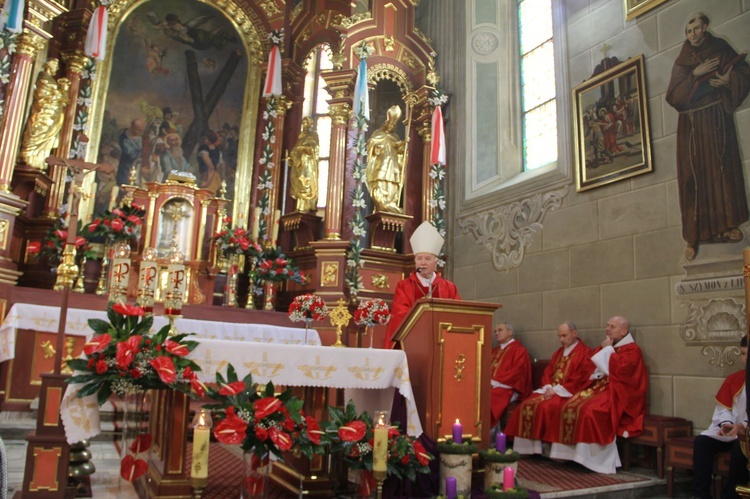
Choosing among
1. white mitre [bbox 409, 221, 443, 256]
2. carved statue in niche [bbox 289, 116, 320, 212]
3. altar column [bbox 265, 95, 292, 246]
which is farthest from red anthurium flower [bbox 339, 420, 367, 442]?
carved statue in niche [bbox 289, 116, 320, 212]

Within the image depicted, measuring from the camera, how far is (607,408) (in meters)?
5.64

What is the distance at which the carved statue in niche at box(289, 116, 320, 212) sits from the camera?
9367 millimetres

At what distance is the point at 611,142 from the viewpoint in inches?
271

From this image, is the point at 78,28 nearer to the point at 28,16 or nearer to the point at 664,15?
the point at 28,16

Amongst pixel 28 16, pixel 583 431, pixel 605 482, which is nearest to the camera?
pixel 605 482

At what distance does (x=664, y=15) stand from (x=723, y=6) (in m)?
0.67

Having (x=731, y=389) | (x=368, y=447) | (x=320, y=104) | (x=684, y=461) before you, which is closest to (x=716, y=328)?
(x=731, y=389)

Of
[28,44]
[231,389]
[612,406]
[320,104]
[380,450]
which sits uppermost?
[320,104]

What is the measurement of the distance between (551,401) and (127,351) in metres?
4.26

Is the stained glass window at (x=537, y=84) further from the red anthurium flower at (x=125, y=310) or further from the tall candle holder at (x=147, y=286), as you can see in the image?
the red anthurium flower at (x=125, y=310)

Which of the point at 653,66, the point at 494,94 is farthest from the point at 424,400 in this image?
the point at 494,94

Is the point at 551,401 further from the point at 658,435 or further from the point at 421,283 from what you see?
the point at 421,283

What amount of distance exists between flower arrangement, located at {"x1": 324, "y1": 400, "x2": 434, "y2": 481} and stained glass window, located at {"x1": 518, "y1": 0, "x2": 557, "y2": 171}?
5.67m

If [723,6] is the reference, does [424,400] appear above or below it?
below
